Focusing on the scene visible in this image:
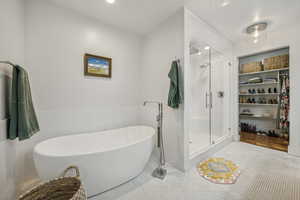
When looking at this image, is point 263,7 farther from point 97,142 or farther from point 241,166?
point 97,142

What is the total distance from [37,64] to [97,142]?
1.48m

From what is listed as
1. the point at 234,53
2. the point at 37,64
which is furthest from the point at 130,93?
the point at 234,53

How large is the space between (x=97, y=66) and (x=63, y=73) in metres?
0.55

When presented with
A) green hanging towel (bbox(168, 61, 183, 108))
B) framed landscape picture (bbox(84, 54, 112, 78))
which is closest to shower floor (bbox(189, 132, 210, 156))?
green hanging towel (bbox(168, 61, 183, 108))

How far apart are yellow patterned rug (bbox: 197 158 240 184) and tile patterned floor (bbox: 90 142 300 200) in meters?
0.07

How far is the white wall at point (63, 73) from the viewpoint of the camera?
1.52 metres

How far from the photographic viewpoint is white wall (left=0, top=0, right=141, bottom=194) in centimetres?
152

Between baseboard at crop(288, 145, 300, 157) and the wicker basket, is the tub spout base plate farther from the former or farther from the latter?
baseboard at crop(288, 145, 300, 157)

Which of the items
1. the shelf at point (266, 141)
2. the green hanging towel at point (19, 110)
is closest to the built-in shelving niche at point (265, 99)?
the shelf at point (266, 141)

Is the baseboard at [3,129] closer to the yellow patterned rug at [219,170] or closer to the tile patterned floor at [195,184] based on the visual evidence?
the tile patterned floor at [195,184]

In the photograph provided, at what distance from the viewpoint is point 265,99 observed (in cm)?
328

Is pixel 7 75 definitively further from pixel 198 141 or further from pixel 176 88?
pixel 198 141

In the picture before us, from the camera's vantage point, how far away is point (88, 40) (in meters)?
2.10

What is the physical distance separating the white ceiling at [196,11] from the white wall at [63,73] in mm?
253
